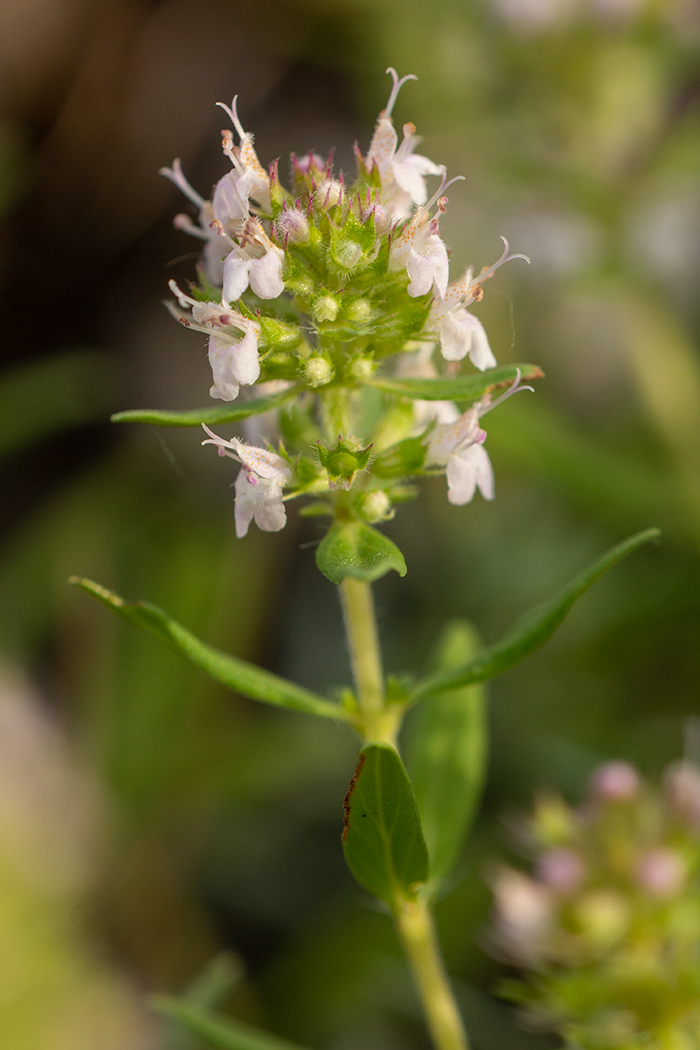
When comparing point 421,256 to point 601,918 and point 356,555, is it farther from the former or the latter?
point 601,918

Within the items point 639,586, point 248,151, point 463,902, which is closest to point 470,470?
point 248,151

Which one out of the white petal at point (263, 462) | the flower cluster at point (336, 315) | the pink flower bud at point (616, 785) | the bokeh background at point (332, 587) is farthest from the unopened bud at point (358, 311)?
the bokeh background at point (332, 587)

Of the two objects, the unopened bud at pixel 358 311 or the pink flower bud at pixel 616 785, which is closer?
the unopened bud at pixel 358 311

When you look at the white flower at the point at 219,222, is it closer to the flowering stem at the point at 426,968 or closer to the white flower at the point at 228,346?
the white flower at the point at 228,346

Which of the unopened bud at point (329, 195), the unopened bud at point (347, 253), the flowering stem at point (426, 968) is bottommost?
the flowering stem at point (426, 968)

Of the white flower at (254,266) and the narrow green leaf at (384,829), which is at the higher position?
the white flower at (254,266)

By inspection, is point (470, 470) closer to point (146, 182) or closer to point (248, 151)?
point (248, 151)

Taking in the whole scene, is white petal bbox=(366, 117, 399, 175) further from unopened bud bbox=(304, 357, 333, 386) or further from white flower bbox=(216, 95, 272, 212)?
unopened bud bbox=(304, 357, 333, 386)

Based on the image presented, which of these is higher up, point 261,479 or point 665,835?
point 665,835

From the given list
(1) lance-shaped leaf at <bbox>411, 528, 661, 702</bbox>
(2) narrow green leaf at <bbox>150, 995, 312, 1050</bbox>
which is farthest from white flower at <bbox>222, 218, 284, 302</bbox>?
(2) narrow green leaf at <bbox>150, 995, 312, 1050</bbox>
